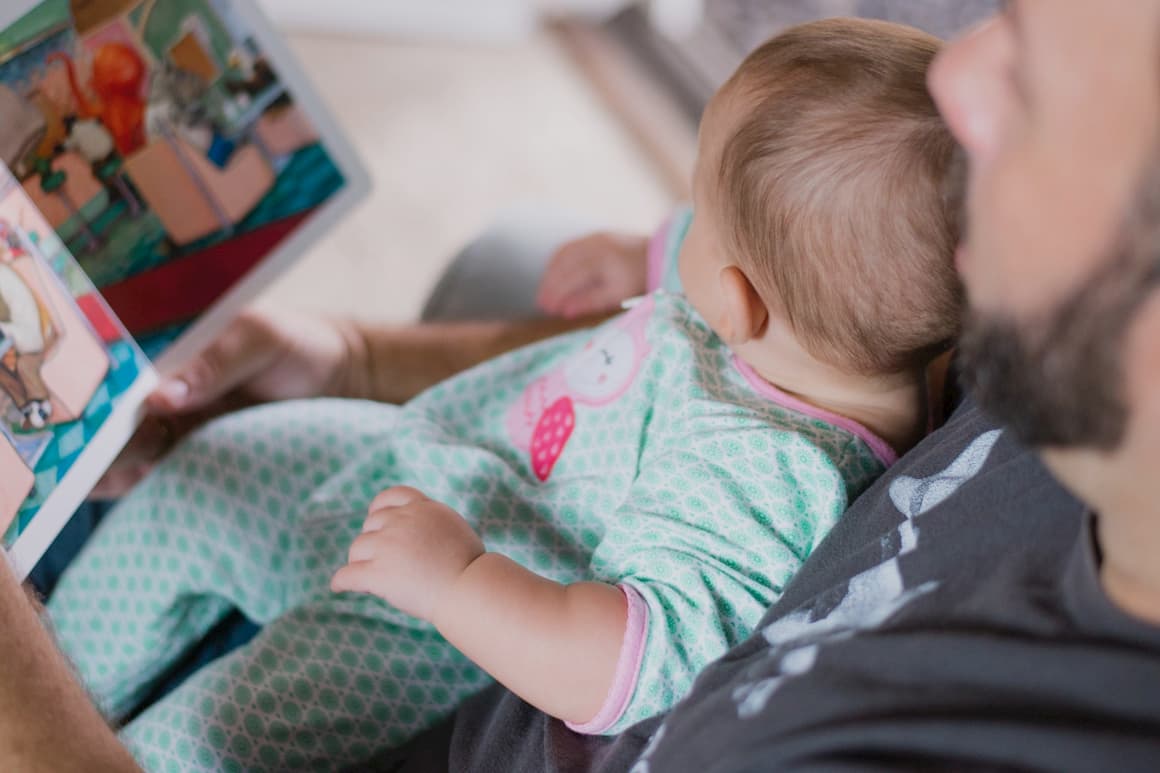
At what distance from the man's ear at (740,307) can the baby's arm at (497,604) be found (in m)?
0.23

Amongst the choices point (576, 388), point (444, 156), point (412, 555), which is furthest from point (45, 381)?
point (444, 156)

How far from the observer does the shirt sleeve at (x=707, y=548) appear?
75 centimetres

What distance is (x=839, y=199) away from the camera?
746 mm

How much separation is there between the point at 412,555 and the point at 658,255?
0.51m

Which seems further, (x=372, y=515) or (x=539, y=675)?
(x=372, y=515)

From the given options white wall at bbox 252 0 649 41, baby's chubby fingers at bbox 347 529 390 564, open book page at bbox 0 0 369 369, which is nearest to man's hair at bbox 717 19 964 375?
baby's chubby fingers at bbox 347 529 390 564

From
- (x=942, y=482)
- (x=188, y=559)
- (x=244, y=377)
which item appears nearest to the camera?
(x=942, y=482)

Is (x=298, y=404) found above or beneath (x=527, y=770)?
above

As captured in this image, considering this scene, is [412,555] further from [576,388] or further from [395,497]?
[576,388]

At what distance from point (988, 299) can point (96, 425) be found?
0.74 metres

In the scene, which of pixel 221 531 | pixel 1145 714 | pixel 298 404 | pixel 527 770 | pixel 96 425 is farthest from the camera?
pixel 298 404

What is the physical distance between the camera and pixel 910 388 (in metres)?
0.88

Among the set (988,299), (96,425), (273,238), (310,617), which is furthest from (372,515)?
(988,299)

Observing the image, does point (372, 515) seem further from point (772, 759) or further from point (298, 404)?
point (772, 759)
